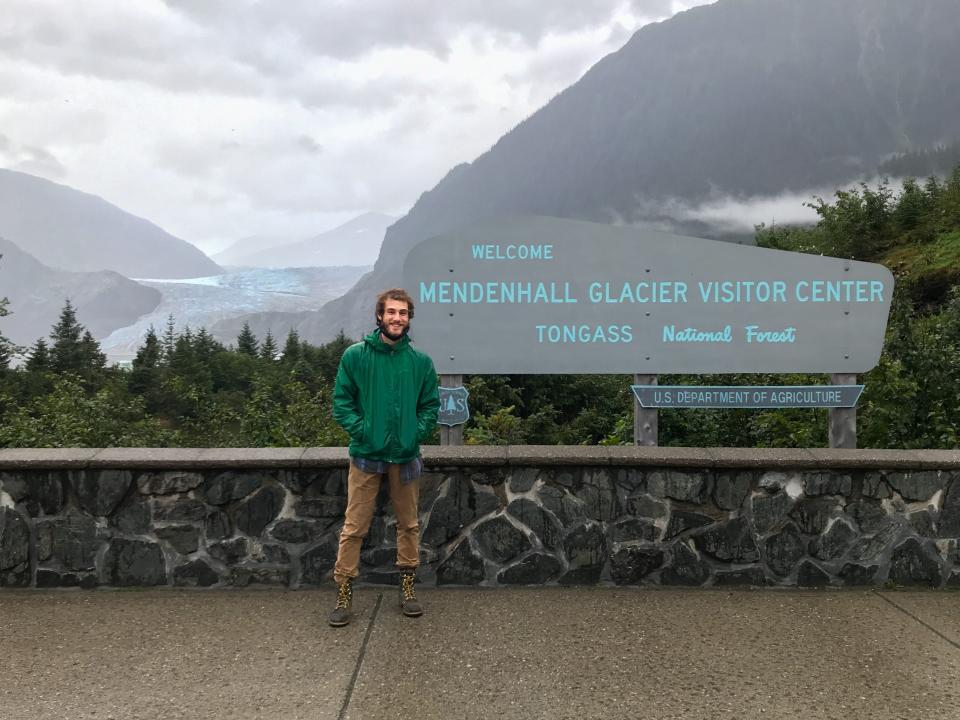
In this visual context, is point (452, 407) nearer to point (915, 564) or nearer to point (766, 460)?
point (766, 460)

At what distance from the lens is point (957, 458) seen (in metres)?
3.89

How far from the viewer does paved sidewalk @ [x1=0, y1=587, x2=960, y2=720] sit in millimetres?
2619

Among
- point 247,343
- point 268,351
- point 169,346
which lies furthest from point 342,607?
point 247,343

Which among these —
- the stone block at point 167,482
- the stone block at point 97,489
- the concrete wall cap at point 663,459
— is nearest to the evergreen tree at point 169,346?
the stone block at point 97,489

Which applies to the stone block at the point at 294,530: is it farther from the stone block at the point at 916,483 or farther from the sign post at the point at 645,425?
the stone block at the point at 916,483

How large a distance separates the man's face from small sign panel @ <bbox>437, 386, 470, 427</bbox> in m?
1.02

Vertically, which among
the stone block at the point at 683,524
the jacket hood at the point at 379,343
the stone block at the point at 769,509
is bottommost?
the stone block at the point at 683,524

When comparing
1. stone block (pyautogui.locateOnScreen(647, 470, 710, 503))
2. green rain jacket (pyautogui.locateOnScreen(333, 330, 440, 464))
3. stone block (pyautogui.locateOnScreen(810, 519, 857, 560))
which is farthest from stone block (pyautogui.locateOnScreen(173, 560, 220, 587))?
stone block (pyautogui.locateOnScreen(810, 519, 857, 560))

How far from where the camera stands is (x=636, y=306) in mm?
4352

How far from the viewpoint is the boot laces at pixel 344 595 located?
3383 millimetres

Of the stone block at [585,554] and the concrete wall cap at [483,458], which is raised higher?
the concrete wall cap at [483,458]

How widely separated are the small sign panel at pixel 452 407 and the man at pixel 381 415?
0.82 m

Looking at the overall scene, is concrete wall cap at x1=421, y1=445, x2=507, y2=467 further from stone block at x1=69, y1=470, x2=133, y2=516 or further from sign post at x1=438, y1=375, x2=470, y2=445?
stone block at x1=69, y1=470, x2=133, y2=516

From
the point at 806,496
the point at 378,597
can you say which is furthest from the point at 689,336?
the point at 378,597
